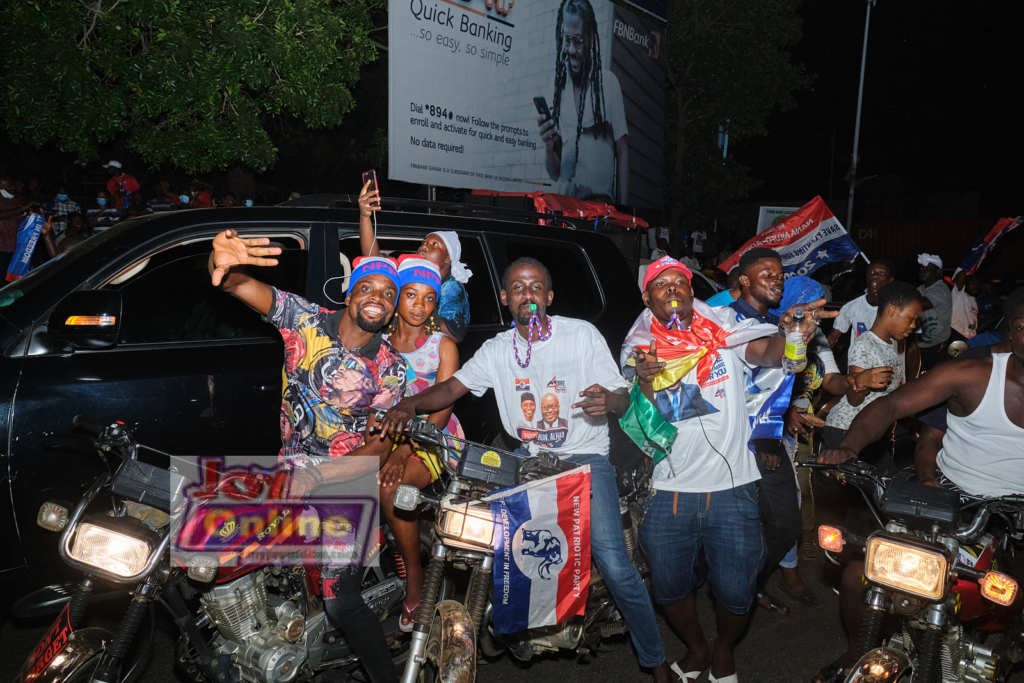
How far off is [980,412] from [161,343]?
3.79 m

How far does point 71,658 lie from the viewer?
2.63m

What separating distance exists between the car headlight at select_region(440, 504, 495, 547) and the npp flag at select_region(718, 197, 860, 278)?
478 centimetres

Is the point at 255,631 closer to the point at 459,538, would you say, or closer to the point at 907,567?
the point at 459,538

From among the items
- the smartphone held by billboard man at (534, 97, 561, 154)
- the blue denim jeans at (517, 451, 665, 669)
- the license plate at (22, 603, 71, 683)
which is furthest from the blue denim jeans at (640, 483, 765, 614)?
the smartphone held by billboard man at (534, 97, 561, 154)

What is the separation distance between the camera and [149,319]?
388 centimetres

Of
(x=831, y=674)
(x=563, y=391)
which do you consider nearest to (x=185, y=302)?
(x=563, y=391)

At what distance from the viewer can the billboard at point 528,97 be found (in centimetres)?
1005

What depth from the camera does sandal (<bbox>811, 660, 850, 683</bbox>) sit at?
3.66 metres

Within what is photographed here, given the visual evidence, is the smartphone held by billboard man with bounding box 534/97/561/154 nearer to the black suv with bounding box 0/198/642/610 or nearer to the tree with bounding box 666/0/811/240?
the black suv with bounding box 0/198/642/610

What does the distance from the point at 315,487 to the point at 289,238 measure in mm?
1661

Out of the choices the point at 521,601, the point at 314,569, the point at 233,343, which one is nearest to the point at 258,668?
the point at 314,569

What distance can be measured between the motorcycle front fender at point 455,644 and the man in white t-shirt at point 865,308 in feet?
14.2

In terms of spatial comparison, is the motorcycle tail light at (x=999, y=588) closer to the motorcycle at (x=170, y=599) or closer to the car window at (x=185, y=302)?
the motorcycle at (x=170, y=599)

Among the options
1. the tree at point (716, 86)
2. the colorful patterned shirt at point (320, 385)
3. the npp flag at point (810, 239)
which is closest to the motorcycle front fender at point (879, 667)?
the colorful patterned shirt at point (320, 385)
